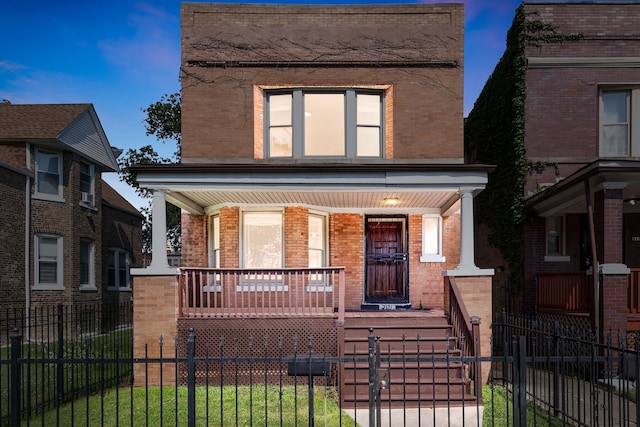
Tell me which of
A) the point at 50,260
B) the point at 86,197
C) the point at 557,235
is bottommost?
the point at 50,260

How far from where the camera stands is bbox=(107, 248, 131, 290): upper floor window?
23.8 m

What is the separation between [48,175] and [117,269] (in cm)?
656

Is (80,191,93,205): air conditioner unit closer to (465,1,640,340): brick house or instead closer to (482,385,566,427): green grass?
(465,1,640,340): brick house

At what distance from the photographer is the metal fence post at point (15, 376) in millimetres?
6246

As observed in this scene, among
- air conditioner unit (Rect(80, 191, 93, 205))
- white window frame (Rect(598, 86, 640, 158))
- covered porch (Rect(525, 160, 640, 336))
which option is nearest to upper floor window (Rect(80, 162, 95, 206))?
air conditioner unit (Rect(80, 191, 93, 205))

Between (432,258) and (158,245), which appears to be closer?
(158,245)

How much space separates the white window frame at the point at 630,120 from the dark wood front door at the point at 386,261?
6749 millimetres

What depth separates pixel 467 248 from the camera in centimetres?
1113

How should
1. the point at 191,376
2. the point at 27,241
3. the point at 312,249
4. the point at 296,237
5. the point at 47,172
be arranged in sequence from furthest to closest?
the point at 47,172, the point at 27,241, the point at 312,249, the point at 296,237, the point at 191,376

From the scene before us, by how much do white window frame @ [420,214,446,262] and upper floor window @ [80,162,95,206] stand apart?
1482 cm

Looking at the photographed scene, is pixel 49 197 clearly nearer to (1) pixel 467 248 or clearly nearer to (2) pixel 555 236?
(1) pixel 467 248

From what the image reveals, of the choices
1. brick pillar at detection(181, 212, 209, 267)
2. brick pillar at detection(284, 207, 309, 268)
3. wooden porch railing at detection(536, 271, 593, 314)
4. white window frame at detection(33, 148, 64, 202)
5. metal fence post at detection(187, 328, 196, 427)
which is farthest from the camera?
white window frame at detection(33, 148, 64, 202)

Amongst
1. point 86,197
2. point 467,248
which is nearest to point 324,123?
point 467,248

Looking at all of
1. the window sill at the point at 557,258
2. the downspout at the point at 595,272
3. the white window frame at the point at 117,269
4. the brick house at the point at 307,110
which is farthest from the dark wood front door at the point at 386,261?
the white window frame at the point at 117,269
